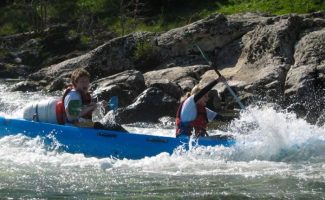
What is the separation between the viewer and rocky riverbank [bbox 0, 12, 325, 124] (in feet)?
49.0

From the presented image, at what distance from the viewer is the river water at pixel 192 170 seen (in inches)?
299

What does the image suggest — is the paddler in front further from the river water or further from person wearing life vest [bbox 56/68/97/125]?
the river water

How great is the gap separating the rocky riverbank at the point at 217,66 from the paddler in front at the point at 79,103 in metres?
3.95

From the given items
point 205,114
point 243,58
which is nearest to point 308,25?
point 243,58

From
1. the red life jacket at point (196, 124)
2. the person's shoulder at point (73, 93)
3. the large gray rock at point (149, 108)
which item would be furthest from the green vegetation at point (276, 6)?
the person's shoulder at point (73, 93)

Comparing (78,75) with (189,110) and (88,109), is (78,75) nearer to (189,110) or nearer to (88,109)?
(88,109)

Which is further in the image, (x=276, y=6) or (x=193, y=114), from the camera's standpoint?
(x=276, y=6)

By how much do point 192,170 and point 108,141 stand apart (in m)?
1.80

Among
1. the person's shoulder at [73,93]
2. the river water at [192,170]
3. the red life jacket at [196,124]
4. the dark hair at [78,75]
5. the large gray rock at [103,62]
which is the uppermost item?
the large gray rock at [103,62]

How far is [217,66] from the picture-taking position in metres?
18.5

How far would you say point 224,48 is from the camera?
1909 cm

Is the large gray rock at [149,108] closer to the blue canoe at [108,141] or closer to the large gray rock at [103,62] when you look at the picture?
the blue canoe at [108,141]

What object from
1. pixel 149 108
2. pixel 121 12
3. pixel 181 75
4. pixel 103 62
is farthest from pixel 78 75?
pixel 121 12

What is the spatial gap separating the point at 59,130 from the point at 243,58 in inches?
326
